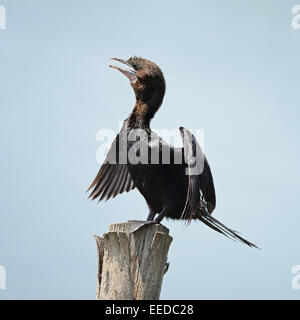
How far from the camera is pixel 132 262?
5.08 metres

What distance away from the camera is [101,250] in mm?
5367

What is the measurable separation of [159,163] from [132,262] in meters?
1.33

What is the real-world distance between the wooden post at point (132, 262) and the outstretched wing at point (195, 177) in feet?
2.18

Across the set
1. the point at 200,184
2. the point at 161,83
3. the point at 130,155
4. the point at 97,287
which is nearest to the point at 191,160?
the point at 200,184

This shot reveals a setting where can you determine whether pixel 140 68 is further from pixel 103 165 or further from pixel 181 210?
pixel 181 210

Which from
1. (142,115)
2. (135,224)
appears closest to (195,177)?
(135,224)

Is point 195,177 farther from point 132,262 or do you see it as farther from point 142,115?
point 132,262

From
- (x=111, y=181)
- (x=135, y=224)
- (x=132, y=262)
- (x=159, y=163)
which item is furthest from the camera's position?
(x=111, y=181)

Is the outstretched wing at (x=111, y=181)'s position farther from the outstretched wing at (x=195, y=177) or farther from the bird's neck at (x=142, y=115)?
the outstretched wing at (x=195, y=177)

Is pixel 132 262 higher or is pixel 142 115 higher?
pixel 142 115

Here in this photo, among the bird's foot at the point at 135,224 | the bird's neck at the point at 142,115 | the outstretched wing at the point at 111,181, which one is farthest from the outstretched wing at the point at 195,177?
the outstretched wing at the point at 111,181

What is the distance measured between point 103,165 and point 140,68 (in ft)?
3.79

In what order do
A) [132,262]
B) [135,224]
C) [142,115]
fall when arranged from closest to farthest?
[132,262] < [135,224] < [142,115]

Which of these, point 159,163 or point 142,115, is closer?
point 159,163
